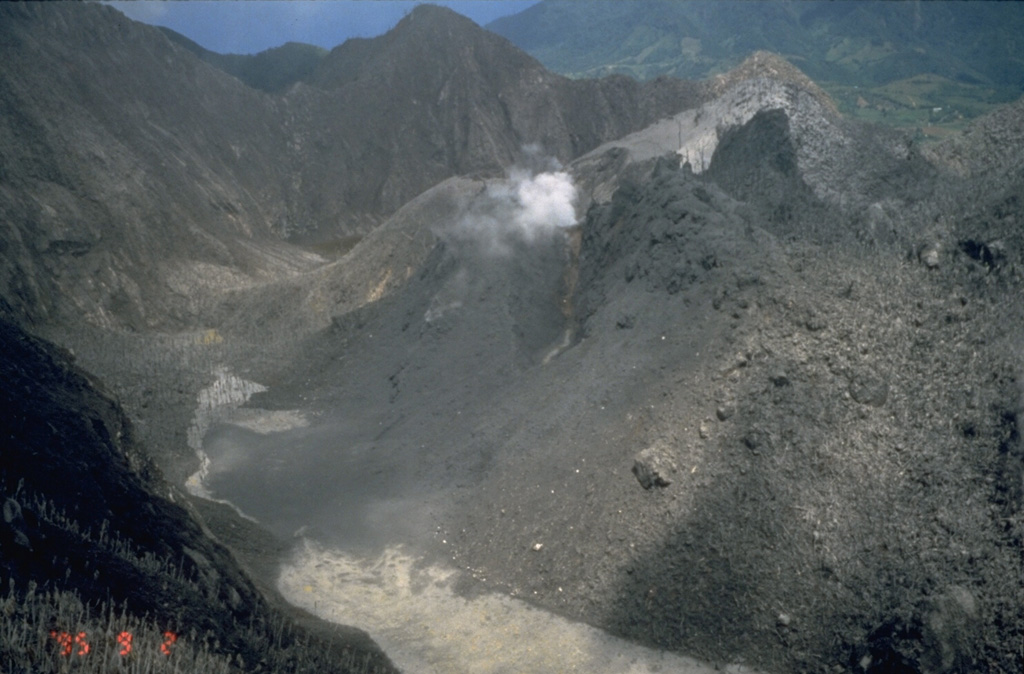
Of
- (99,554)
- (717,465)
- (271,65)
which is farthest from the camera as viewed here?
(271,65)

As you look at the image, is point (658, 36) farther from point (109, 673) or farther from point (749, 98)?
point (109, 673)

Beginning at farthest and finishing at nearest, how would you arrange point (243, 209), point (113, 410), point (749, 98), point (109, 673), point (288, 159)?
point (288, 159)
point (243, 209)
point (749, 98)
point (113, 410)
point (109, 673)

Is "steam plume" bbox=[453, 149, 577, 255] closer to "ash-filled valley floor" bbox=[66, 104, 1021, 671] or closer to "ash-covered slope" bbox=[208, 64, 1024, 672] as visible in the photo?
"ash-covered slope" bbox=[208, 64, 1024, 672]

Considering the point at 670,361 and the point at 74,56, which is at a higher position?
the point at 74,56

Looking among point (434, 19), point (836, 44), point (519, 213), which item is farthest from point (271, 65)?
point (519, 213)

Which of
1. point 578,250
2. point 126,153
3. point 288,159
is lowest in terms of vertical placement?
point 578,250

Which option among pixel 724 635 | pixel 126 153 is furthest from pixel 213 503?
pixel 126 153

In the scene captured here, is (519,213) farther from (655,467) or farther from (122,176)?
(122,176)
